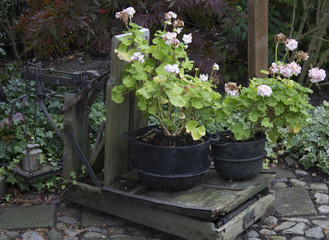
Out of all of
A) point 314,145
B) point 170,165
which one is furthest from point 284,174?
point 170,165

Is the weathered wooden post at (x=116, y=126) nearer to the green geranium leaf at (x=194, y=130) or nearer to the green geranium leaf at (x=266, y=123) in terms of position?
the green geranium leaf at (x=194, y=130)

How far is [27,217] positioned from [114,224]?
63 cm

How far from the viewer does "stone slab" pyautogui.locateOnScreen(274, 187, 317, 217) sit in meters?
3.47

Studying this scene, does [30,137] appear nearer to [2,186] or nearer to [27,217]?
[2,186]

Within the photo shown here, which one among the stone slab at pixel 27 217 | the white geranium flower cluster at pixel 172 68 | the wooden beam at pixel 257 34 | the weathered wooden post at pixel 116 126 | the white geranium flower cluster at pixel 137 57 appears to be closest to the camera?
the white geranium flower cluster at pixel 172 68

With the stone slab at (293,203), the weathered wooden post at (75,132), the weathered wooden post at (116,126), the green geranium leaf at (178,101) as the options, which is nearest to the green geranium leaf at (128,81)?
the weathered wooden post at (116,126)

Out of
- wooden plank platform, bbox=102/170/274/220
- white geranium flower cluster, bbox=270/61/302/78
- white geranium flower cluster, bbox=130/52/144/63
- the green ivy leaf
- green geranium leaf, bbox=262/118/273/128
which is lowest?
wooden plank platform, bbox=102/170/274/220

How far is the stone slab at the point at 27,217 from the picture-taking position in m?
3.25

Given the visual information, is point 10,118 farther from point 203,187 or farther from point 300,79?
point 300,79

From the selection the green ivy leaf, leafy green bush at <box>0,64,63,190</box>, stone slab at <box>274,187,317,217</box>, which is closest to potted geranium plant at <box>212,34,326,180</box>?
stone slab at <box>274,187,317,217</box>

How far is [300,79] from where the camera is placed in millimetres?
6012

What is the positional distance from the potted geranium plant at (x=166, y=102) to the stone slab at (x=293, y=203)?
2.76ft

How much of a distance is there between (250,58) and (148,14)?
3.72ft

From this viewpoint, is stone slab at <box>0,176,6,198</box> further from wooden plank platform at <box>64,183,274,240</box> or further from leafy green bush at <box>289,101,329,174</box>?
leafy green bush at <box>289,101,329,174</box>
